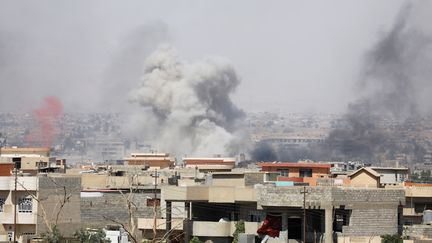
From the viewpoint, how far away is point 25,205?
33406mm

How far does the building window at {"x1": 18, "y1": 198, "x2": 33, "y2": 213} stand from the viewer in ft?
109

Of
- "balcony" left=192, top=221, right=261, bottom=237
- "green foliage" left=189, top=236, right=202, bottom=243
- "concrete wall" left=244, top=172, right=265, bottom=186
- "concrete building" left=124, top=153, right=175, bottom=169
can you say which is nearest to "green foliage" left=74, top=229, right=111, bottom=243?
"green foliage" left=189, top=236, right=202, bottom=243

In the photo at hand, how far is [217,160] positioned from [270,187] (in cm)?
5593

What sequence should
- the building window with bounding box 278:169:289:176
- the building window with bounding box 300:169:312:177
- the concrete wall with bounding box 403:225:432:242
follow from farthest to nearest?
the building window with bounding box 300:169:312:177 < the building window with bounding box 278:169:289:176 < the concrete wall with bounding box 403:225:432:242

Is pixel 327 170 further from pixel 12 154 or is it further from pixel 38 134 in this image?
pixel 38 134

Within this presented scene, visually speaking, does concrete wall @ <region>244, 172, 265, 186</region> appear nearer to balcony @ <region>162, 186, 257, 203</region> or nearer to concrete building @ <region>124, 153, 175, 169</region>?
balcony @ <region>162, 186, 257, 203</region>

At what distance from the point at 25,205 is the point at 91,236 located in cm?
424

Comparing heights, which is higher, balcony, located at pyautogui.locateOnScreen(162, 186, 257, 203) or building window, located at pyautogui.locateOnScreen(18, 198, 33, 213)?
balcony, located at pyautogui.locateOnScreen(162, 186, 257, 203)

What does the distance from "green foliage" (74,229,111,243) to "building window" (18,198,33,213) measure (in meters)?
2.94

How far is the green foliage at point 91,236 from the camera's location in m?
29.5

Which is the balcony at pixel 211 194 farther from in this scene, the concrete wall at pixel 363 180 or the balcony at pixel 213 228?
the concrete wall at pixel 363 180

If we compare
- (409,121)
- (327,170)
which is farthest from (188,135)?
(327,170)

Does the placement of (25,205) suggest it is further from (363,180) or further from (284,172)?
(284,172)

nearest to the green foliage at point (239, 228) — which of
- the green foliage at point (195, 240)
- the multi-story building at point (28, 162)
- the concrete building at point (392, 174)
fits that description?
the green foliage at point (195, 240)
